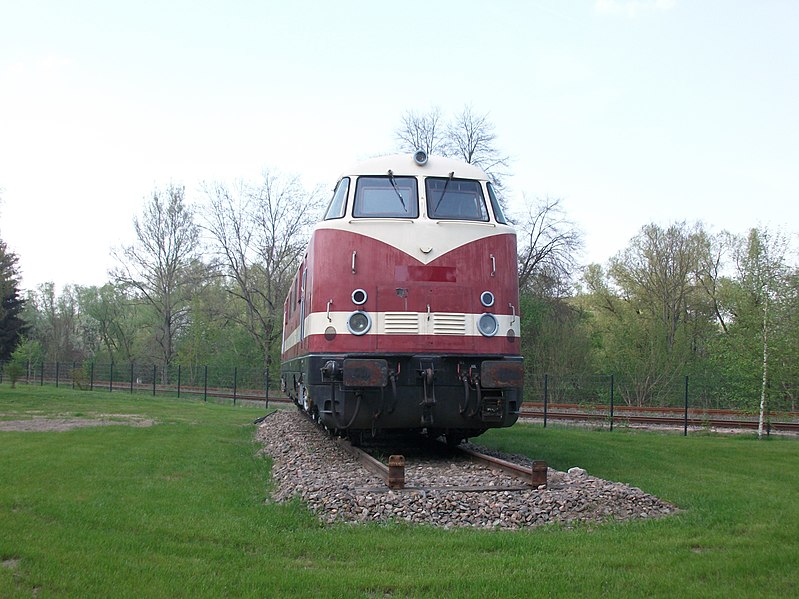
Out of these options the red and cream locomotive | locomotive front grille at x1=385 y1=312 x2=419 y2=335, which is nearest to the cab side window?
the red and cream locomotive

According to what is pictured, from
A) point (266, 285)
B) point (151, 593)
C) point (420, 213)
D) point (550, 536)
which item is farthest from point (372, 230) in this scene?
point (266, 285)

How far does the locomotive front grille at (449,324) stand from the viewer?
9477 mm

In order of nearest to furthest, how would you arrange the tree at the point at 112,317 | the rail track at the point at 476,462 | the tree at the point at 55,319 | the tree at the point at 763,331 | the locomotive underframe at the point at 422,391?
1. the rail track at the point at 476,462
2. the locomotive underframe at the point at 422,391
3. the tree at the point at 763,331
4. the tree at the point at 112,317
5. the tree at the point at 55,319

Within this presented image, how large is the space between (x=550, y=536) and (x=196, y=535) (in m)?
3.03

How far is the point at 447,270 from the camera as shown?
9.61 metres

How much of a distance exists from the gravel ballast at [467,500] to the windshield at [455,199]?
141 inches

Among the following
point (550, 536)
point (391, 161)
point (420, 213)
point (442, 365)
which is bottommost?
point (550, 536)

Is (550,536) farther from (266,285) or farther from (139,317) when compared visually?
(139,317)

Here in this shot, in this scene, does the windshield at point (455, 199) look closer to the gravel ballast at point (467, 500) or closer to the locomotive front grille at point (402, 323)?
the locomotive front grille at point (402, 323)

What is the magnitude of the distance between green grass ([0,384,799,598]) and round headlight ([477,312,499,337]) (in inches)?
104

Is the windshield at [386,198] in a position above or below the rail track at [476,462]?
above

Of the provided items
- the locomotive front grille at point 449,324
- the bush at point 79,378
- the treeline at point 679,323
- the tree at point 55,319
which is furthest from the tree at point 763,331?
the tree at point 55,319

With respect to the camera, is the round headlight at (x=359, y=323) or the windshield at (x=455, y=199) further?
the windshield at (x=455, y=199)

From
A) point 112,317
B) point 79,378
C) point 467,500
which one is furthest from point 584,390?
point 112,317
